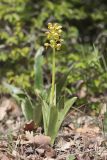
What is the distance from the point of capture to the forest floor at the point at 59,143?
264 cm

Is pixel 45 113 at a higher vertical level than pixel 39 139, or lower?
higher

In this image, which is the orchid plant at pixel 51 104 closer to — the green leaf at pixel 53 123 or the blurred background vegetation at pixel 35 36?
the green leaf at pixel 53 123

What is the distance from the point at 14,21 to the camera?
14.4 ft

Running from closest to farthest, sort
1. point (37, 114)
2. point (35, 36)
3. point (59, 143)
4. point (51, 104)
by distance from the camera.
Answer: point (51, 104) → point (59, 143) → point (37, 114) → point (35, 36)

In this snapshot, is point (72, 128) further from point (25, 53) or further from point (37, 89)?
point (25, 53)

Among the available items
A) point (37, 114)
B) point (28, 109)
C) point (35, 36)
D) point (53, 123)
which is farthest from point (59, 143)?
point (35, 36)

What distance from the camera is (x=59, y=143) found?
284cm

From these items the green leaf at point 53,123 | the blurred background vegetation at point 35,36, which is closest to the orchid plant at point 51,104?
the green leaf at point 53,123

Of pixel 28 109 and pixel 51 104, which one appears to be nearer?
pixel 51 104

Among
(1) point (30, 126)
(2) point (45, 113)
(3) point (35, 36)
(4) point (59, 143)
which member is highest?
(3) point (35, 36)

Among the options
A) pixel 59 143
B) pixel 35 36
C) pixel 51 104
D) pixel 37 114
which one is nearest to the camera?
pixel 51 104

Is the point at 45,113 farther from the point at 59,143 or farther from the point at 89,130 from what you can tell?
the point at 89,130

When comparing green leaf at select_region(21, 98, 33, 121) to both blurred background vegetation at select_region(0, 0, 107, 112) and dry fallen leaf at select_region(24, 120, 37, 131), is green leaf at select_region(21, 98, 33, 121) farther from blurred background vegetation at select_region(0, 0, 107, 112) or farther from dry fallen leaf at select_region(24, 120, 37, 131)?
blurred background vegetation at select_region(0, 0, 107, 112)

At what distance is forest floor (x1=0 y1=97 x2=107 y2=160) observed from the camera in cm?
264
